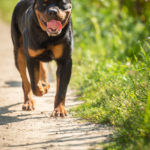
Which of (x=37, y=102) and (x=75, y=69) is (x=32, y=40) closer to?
(x=37, y=102)

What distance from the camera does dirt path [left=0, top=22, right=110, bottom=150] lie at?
309 cm

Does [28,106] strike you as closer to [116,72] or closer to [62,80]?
[62,80]

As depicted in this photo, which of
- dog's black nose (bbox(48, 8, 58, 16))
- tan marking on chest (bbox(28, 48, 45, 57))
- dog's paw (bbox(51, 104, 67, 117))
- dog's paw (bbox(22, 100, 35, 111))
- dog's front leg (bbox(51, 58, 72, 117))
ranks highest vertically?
dog's black nose (bbox(48, 8, 58, 16))

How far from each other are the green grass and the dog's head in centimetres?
92

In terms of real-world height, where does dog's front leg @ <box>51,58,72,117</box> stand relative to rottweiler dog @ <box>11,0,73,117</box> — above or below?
below

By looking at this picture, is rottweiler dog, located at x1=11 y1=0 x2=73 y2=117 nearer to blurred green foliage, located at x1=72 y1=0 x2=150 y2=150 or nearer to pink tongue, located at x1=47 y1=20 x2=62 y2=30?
pink tongue, located at x1=47 y1=20 x2=62 y2=30

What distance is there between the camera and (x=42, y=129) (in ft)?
12.0

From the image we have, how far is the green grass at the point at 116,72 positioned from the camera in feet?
9.87

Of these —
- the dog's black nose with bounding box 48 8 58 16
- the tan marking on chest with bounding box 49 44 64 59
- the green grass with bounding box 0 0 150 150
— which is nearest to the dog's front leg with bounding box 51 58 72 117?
the tan marking on chest with bounding box 49 44 64 59

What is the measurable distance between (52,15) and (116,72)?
59.6 inches

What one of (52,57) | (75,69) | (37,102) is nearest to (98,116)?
(52,57)

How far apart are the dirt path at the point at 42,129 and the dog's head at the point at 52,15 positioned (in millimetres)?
1048

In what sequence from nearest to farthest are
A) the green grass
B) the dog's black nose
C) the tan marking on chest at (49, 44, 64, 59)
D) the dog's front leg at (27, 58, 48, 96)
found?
the green grass
the dog's black nose
the tan marking on chest at (49, 44, 64, 59)
the dog's front leg at (27, 58, 48, 96)

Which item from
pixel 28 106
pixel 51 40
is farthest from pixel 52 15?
pixel 28 106
